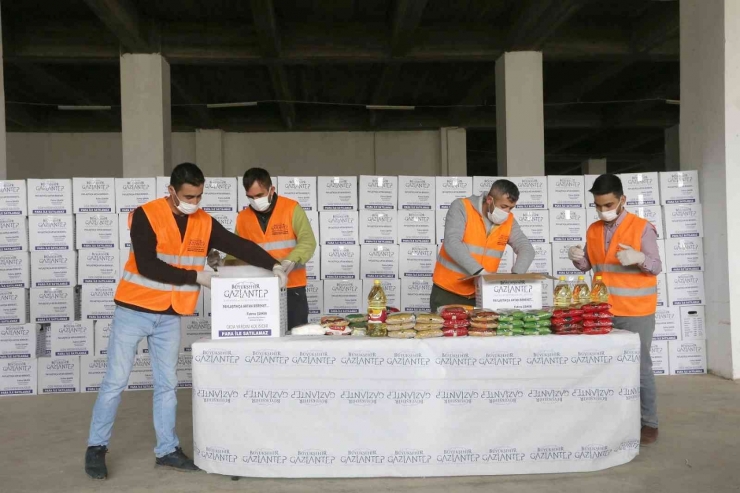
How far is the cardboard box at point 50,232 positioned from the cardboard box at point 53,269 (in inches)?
2.7

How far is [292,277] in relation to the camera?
4.22 metres

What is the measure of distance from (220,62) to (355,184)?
3.96 m

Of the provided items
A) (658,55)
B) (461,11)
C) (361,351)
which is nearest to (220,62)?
(461,11)

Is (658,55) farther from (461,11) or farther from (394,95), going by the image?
(394,95)

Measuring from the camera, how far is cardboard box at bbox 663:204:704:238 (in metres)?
5.96

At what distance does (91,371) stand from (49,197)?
5.33ft

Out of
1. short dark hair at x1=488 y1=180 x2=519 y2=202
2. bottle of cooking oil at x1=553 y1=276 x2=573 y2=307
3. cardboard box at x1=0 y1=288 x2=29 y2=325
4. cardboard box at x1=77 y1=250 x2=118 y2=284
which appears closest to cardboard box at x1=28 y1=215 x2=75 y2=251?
cardboard box at x1=77 y1=250 x2=118 y2=284

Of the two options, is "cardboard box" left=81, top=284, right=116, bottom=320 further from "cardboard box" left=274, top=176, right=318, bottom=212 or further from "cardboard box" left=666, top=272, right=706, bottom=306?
"cardboard box" left=666, top=272, right=706, bottom=306

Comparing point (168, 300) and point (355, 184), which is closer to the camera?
point (168, 300)

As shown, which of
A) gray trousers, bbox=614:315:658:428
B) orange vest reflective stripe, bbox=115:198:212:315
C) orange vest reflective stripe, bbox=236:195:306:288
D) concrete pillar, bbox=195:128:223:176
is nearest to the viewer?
orange vest reflective stripe, bbox=115:198:212:315

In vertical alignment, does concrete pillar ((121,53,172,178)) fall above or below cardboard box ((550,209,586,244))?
above

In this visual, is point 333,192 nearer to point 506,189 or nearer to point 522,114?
point 506,189

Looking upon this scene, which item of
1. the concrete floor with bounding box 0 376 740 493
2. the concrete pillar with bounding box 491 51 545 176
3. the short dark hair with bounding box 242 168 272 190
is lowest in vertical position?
the concrete floor with bounding box 0 376 740 493

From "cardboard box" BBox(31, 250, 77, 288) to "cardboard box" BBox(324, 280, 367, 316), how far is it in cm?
232
